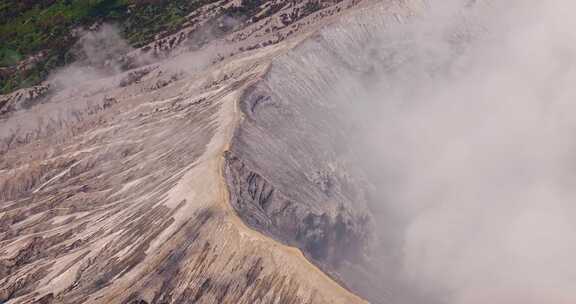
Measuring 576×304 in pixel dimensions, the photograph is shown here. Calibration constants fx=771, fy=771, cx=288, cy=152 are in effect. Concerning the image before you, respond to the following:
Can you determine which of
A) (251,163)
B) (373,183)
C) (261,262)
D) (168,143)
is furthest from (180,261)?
(373,183)

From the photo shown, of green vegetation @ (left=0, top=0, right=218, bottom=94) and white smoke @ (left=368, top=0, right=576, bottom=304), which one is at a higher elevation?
green vegetation @ (left=0, top=0, right=218, bottom=94)

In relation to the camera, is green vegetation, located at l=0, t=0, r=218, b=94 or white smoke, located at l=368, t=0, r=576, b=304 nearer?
white smoke, located at l=368, t=0, r=576, b=304

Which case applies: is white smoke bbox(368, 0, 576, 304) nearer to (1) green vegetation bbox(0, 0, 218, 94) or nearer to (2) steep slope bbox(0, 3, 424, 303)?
(2) steep slope bbox(0, 3, 424, 303)

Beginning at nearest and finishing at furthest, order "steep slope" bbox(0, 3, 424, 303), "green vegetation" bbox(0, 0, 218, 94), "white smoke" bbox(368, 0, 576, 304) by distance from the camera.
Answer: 1. "steep slope" bbox(0, 3, 424, 303)
2. "white smoke" bbox(368, 0, 576, 304)
3. "green vegetation" bbox(0, 0, 218, 94)

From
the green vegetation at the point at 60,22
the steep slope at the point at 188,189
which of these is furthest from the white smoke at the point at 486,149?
the green vegetation at the point at 60,22

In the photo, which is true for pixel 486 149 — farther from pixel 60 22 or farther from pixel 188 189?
pixel 60 22

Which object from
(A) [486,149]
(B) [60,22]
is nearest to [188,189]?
(A) [486,149]

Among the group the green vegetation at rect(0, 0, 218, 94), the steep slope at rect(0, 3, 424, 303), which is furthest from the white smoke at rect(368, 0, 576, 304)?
the green vegetation at rect(0, 0, 218, 94)

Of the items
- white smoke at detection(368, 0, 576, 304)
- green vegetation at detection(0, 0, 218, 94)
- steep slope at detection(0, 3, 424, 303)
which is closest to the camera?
steep slope at detection(0, 3, 424, 303)

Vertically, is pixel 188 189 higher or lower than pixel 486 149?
higher
